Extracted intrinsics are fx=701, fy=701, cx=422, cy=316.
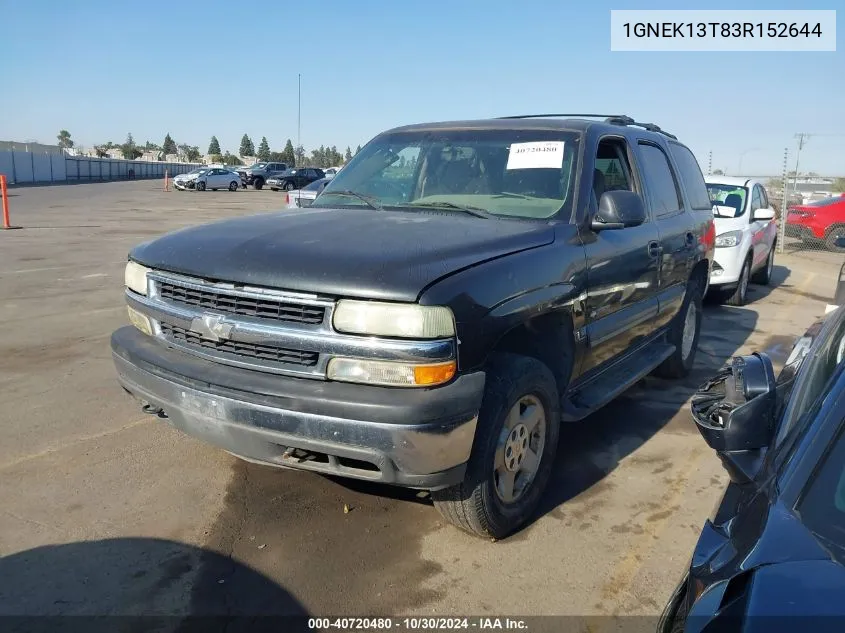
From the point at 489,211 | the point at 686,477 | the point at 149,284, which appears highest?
the point at 489,211

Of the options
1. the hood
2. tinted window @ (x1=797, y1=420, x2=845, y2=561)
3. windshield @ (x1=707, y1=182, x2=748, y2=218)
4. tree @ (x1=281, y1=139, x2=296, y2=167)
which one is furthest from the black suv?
tree @ (x1=281, y1=139, x2=296, y2=167)

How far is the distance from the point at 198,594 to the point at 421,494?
4.13ft

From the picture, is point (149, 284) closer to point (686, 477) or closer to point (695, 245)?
point (686, 477)

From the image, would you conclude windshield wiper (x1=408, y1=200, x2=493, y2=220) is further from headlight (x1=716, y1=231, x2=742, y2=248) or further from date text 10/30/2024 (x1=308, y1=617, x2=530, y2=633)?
headlight (x1=716, y1=231, x2=742, y2=248)

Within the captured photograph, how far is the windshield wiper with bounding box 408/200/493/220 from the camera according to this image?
154 inches

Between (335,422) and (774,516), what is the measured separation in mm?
1603

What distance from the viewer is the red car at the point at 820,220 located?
16797 mm

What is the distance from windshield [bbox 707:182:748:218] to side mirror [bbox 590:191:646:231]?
7361 millimetres

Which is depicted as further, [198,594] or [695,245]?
[695,245]

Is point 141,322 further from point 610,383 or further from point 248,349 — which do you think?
point 610,383

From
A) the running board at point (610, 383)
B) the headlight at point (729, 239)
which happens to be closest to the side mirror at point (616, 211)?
the running board at point (610, 383)

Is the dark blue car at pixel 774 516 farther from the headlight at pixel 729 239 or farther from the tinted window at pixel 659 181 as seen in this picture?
the headlight at pixel 729 239

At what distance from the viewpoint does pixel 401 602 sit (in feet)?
9.38

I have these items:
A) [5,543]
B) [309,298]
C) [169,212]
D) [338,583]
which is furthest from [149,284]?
[169,212]
